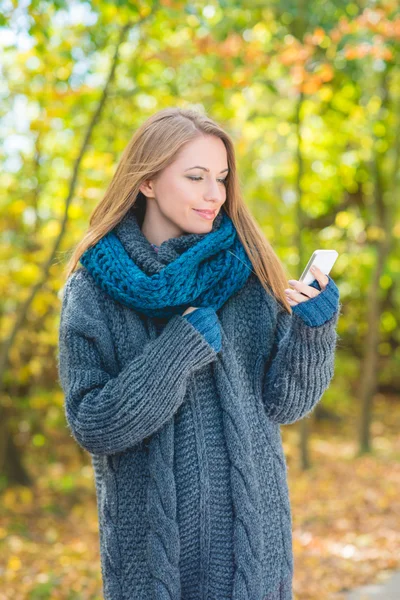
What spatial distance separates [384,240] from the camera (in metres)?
8.40

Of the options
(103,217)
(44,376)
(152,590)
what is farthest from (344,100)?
(152,590)

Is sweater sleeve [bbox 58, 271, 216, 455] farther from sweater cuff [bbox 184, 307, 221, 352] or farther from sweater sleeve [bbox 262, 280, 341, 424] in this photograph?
sweater sleeve [bbox 262, 280, 341, 424]

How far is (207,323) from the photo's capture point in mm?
2033

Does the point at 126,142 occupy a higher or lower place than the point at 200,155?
higher

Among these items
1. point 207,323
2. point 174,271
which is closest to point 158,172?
point 174,271

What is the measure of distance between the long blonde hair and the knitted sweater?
3.8 inches

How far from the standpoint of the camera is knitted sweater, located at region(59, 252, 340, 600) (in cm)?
196

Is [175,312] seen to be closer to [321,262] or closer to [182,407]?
[182,407]

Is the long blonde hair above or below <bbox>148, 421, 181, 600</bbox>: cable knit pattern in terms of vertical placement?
above

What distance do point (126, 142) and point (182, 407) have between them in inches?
191

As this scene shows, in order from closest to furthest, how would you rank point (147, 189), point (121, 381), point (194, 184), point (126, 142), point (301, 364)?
point (121, 381) < point (301, 364) < point (194, 184) < point (147, 189) < point (126, 142)

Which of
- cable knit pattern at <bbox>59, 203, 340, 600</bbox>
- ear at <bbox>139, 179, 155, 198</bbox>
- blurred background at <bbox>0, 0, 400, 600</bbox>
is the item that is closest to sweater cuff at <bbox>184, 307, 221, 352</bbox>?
cable knit pattern at <bbox>59, 203, 340, 600</bbox>

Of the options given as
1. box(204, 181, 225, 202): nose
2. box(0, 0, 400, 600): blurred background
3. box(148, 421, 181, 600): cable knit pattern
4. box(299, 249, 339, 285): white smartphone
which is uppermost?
box(0, 0, 400, 600): blurred background

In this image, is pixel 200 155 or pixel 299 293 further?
pixel 200 155
